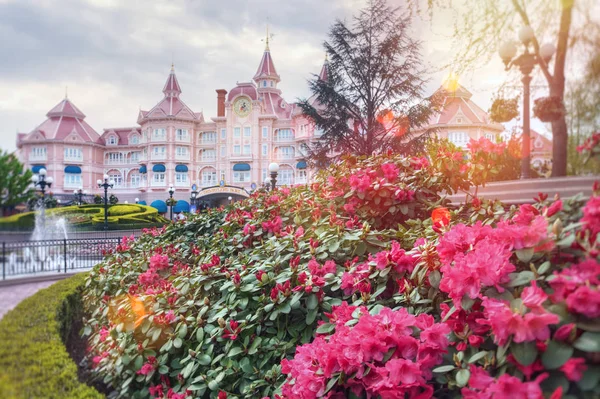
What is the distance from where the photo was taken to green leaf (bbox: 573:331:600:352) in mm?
769

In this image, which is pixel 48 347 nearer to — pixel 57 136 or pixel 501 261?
pixel 57 136

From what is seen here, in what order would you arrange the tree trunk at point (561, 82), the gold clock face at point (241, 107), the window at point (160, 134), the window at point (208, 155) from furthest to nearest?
the gold clock face at point (241, 107), the window at point (208, 155), the window at point (160, 134), the tree trunk at point (561, 82)

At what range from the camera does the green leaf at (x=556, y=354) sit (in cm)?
82

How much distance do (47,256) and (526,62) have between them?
5.39 feet

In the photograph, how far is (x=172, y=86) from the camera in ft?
7.54

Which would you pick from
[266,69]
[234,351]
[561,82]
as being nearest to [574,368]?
[561,82]

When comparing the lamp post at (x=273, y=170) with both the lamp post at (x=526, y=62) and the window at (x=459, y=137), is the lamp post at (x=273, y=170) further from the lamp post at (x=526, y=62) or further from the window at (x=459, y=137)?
the lamp post at (x=526, y=62)

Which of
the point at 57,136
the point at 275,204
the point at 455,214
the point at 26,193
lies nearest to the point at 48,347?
the point at 26,193

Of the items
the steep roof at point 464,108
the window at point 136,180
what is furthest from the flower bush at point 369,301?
the window at point 136,180

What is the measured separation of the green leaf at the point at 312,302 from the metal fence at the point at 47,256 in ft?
3.53

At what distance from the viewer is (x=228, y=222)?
11.6ft

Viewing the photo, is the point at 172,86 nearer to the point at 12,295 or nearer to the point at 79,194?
the point at 79,194

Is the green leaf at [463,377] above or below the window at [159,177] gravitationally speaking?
below

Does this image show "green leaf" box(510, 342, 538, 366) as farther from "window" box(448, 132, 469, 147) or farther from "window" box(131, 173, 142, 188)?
"window" box(131, 173, 142, 188)
